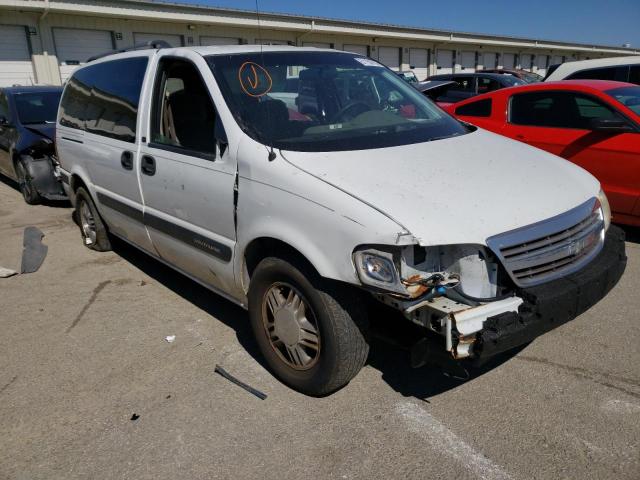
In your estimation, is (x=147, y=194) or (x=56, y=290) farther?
(x=56, y=290)

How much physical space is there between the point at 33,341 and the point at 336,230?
2.54 meters

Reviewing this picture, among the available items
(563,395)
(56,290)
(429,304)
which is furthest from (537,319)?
(56,290)

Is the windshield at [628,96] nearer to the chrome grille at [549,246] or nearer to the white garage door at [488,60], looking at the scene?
the chrome grille at [549,246]

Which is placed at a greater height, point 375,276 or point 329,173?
point 329,173

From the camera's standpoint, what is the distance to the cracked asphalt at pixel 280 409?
241cm

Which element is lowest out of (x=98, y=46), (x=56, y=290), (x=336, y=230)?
(x=56, y=290)

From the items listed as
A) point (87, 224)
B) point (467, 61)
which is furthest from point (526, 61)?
point (87, 224)

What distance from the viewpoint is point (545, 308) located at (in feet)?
7.82

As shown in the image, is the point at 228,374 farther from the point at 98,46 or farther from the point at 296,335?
the point at 98,46

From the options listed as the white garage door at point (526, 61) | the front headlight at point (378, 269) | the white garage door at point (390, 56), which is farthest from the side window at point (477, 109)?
the white garage door at point (526, 61)

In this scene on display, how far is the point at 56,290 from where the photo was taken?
4.57 m

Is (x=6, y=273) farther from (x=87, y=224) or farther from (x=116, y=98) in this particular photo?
(x=116, y=98)

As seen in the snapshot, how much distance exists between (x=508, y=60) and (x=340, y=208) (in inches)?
1643

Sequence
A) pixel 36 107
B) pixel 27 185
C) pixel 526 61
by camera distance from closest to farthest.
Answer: pixel 27 185, pixel 36 107, pixel 526 61
